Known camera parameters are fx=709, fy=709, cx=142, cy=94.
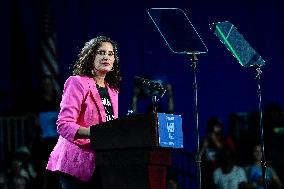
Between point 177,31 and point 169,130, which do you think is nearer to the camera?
point 169,130

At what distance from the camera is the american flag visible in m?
10.9

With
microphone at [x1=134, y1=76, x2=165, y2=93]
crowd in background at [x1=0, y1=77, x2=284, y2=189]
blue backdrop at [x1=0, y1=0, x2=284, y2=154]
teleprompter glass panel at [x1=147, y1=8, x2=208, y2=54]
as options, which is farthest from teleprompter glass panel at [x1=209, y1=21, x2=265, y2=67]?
blue backdrop at [x1=0, y1=0, x2=284, y2=154]

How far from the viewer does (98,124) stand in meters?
4.23

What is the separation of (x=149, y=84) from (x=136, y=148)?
47 cm

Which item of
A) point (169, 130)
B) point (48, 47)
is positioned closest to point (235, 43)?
point (169, 130)

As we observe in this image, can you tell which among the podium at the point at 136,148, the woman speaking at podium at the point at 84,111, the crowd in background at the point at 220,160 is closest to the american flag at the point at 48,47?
the crowd in background at the point at 220,160

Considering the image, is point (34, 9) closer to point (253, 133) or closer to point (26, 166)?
point (26, 166)

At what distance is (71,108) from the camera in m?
4.47

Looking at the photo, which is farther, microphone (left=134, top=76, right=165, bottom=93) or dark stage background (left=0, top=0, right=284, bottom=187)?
dark stage background (left=0, top=0, right=284, bottom=187)

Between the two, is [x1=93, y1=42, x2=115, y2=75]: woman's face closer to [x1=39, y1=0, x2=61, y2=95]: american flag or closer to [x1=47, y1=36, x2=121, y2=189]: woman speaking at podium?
[x1=47, y1=36, x2=121, y2=189]: woman speaking at podium

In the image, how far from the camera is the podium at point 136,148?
408 centimetres

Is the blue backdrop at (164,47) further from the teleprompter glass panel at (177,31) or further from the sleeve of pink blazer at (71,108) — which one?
the sleeve of pink blazer at (71,108)

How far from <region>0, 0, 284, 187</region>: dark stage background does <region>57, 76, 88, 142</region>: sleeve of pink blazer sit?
20.2 ft

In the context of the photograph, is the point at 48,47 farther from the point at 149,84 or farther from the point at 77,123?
the point at 149,84
